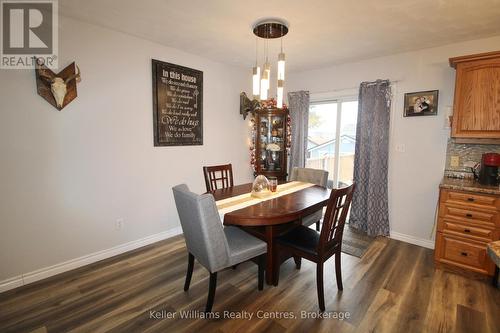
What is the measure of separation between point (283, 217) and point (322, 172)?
138cm

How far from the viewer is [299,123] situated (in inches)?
162

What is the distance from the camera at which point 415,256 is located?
9.38ft

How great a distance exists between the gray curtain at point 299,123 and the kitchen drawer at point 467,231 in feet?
6.71

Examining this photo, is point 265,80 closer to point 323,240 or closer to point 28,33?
point 323,240

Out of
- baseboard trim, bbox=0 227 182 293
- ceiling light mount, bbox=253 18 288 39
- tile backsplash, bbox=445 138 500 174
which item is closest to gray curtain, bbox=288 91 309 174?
ceiling light mount, bbox=253 18 288 39

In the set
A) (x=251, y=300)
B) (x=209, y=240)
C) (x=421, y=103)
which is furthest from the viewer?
(x=421, y=103)

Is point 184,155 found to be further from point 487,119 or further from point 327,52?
point 487,119

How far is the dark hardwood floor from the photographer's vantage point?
1797 mm

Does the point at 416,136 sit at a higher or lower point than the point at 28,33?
lower

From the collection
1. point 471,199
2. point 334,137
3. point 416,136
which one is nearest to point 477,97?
point 416,136

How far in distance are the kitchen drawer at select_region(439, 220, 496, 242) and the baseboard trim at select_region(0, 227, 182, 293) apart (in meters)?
3.11

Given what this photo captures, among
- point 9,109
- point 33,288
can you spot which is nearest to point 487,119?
point 9,109

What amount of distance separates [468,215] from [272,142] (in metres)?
2.65

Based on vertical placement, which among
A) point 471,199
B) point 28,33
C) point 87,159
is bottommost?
point 471,199
